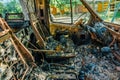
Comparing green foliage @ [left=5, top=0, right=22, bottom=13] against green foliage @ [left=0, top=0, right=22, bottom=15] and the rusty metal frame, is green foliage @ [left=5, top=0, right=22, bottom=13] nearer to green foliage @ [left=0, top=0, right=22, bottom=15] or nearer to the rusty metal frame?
green foliage @ [left=0, top=0, right=22, bottom=15]

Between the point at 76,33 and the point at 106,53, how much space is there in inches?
70.4

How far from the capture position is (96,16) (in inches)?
321

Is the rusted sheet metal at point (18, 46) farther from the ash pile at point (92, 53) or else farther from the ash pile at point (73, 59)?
the ash pile at point (92, 53)

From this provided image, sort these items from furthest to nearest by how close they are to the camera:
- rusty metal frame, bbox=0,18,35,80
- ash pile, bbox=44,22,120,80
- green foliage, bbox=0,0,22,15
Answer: green foliage, bbox=0,0,22,15 < ash pile, bbox=44,22,120,80 < rusty metal frame, bbox=0,18,35,80

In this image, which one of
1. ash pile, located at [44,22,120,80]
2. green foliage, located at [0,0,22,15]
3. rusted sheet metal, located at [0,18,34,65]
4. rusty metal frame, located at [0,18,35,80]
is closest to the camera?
rusty metal frame, located at [0,18,35,80]

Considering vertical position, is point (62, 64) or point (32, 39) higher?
point (32, 39)

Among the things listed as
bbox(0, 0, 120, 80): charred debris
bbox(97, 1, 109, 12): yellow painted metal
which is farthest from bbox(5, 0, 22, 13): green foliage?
bbox(0, 0, 120, 80): charred debris

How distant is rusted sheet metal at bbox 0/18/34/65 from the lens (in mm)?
4766

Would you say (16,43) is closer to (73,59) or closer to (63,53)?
(63,53)

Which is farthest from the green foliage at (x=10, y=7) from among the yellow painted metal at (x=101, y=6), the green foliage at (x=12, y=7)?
the yellow painted metal at (x=101, y=6)

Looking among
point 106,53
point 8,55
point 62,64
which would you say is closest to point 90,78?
point 62,64

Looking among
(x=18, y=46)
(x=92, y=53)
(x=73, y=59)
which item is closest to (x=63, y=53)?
(x=73, y=59)

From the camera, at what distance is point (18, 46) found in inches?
201

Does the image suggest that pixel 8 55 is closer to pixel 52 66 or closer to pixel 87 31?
pixel 52 66
